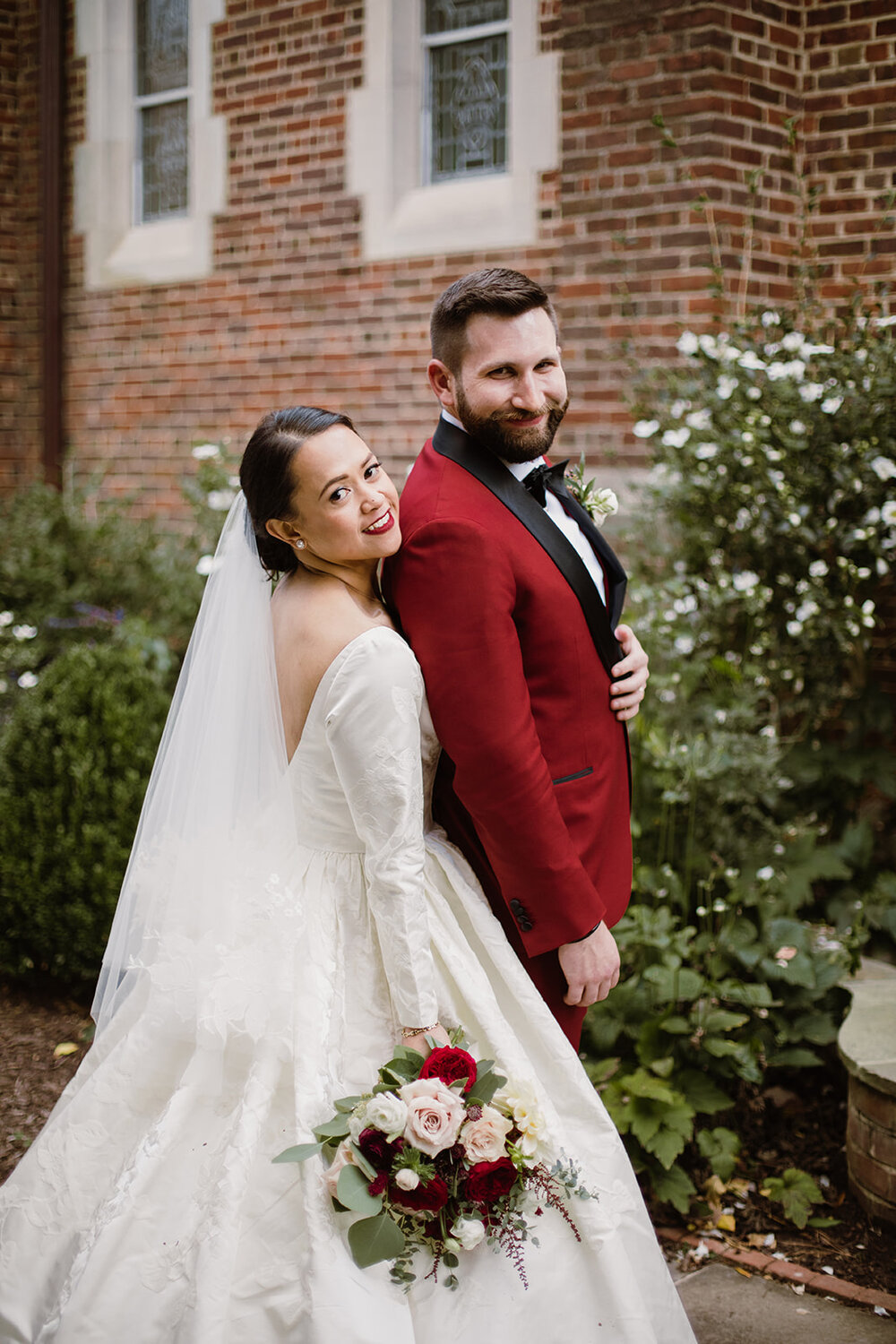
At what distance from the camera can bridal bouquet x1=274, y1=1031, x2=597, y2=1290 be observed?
1951mm

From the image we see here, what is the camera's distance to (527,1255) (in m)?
2.07

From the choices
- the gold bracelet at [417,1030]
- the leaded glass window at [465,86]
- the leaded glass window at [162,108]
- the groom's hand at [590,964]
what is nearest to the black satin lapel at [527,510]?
the groom's hand at [590,964]

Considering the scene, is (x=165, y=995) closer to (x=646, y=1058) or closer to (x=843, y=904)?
(x=646, y=1058)

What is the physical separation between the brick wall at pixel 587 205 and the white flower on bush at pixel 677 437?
0.63 m

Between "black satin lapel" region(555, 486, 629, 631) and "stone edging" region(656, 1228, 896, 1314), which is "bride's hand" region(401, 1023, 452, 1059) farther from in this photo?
"stone edging" region(656, 1228, 896, 1314)

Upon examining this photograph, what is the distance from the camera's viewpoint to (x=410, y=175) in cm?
610

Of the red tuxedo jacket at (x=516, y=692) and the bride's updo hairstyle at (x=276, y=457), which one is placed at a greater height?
the bride's updo hairstyle at (x=276, y=457)

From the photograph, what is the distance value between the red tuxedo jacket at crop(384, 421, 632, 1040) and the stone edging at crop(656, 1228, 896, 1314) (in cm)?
101

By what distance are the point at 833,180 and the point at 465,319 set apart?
333 centimetres

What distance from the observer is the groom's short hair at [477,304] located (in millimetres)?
2172

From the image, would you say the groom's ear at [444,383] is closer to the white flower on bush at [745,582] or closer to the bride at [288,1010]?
the bride at [288,1010]

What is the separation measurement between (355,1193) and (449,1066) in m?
0.24

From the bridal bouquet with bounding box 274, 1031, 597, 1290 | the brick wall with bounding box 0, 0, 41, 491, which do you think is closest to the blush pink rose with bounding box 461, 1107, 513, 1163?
the bridal bouquet with bounding box 274, 1031, 597, 1290

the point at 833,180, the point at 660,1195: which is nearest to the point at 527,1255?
the point at 660,1195
